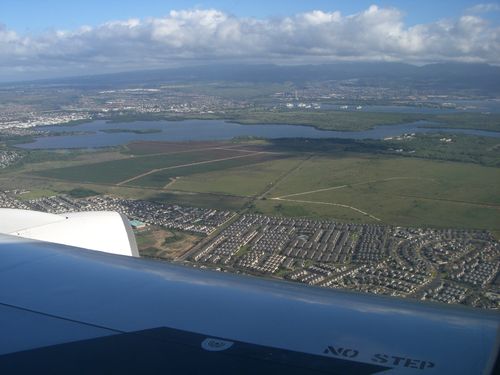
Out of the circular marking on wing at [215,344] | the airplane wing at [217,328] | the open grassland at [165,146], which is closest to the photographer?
the airplane wing at [217,328]

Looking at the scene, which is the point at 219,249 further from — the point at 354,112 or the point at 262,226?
the point at 354,112

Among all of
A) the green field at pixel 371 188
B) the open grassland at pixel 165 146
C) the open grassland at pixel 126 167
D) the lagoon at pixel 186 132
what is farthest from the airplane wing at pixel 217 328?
the lagoon at pixel 186 132

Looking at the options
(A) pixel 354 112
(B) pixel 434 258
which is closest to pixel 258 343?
(B) pixel 434 258

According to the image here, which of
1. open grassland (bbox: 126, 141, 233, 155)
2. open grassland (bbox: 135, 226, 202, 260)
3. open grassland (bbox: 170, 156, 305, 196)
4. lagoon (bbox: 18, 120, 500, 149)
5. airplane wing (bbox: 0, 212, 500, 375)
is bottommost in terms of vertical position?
open grassland (bbox: 135, 226, 202, 260)

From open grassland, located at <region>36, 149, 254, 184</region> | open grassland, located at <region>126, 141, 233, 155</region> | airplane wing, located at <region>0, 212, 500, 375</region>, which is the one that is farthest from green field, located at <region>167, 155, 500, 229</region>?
airplane wing, located at <region>0, 212, 500, 375</region>

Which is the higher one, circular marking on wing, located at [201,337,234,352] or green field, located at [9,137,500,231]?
circular marking on wing, located at [201,337,234,352]

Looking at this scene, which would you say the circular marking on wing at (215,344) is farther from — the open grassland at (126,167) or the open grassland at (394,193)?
the open grassland at (126,167)

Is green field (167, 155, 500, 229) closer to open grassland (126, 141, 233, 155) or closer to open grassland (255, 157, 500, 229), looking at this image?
open grassland (255, 157, 500, 229)

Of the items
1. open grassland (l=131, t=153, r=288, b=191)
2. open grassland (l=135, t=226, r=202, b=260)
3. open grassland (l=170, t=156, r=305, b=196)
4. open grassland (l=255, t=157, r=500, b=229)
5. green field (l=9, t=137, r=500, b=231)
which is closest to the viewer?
open grassland (l=135, t=226, r=202, b=260)
